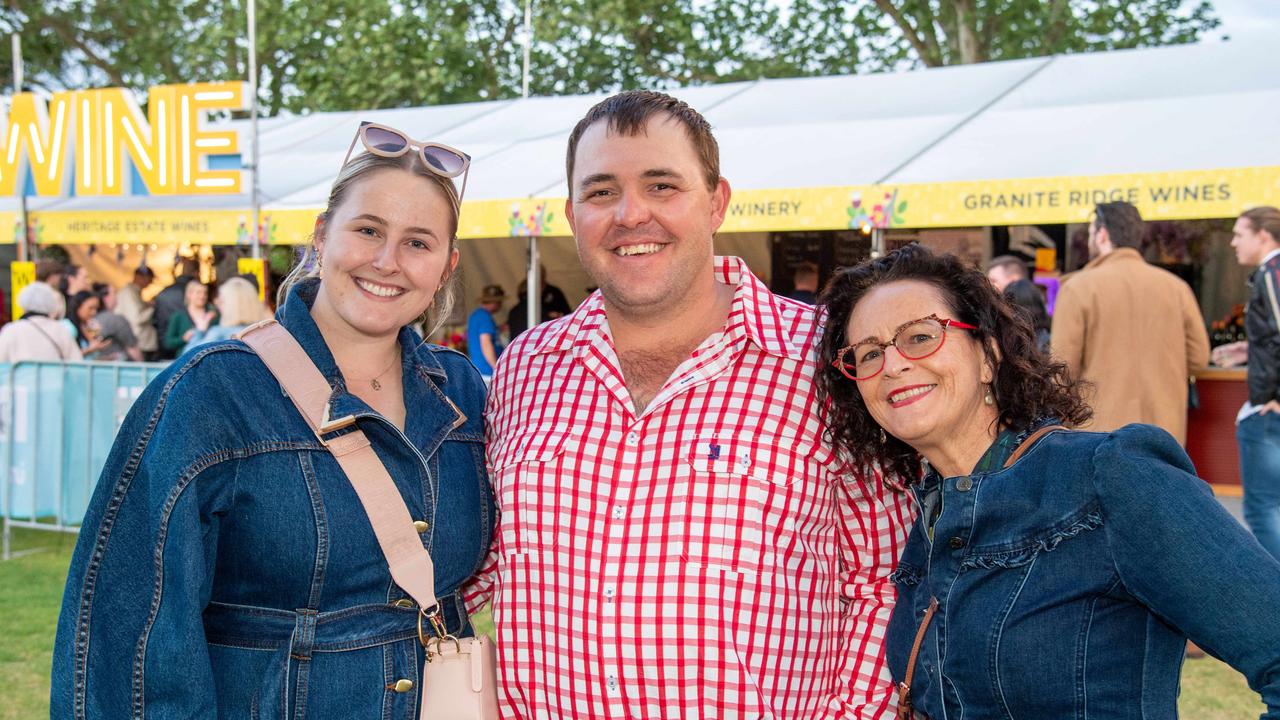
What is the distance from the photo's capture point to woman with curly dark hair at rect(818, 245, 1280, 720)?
1.58 m

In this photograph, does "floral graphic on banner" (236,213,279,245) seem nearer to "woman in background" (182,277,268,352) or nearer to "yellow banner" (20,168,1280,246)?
"yellow banner" (20,168,1280,246)

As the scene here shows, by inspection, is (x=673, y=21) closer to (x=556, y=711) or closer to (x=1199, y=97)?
(x=1199, y=97)

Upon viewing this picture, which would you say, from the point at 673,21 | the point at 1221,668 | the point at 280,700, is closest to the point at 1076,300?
the point at 1221,668

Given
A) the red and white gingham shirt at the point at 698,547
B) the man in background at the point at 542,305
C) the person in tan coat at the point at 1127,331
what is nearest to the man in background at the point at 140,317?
the man in background at the point at 542,305

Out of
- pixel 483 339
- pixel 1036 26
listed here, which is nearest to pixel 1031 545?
pixel 483 339

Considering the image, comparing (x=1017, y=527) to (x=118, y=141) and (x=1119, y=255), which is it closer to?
(x=1119, y=255)

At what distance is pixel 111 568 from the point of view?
1.84 metres

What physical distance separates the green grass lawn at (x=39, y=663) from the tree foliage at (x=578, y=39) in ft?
50.1

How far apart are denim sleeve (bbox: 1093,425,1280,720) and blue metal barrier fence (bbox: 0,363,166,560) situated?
6.18 m

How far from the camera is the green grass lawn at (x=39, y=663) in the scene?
185 inches

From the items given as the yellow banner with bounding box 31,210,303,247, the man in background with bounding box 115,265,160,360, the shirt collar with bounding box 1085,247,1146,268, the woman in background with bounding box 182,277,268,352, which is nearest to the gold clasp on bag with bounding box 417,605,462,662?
the shirt collar with bounding box 1085,247,1146,268

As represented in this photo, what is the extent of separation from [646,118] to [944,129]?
7.12 metres

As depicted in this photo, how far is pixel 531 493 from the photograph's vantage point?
7.38 ft

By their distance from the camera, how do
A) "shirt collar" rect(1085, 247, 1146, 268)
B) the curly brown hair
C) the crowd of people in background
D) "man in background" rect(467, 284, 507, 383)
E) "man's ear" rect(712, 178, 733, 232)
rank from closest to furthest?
1. the curly brown hair
2. "man's ear" rect(712, 178, 733, 232)
3. "shirt collar" rect(1085, 247, 1146, 268)
4. the crowd of people in background
5. "man in background" rect(467, 284, 507, 383)
